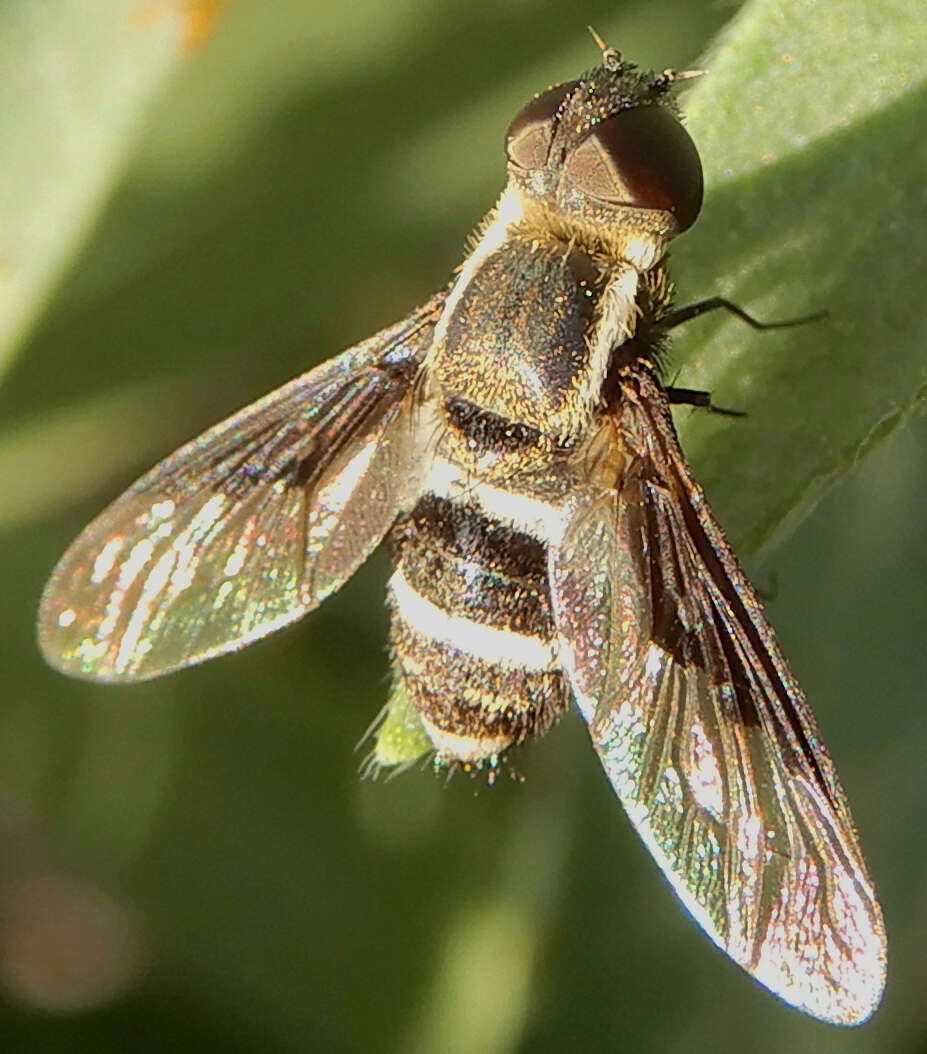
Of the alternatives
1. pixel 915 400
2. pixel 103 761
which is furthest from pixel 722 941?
pixel 103 761

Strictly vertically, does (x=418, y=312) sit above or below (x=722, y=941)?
above

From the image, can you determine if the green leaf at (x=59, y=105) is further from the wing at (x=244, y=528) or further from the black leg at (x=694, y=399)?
the black leg at (x=694, y=399)

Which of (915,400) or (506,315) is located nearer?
(915,400)

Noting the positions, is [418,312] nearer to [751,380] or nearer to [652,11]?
[751,380]

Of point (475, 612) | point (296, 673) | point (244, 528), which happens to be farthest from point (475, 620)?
point (296, 673)

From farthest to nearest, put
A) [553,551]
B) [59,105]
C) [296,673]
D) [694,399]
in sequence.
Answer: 1. [296,673]
2. [59,105]
3. [694,399]
4. [553,551]

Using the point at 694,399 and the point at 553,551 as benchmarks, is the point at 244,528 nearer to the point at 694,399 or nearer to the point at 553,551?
the point at 553,551

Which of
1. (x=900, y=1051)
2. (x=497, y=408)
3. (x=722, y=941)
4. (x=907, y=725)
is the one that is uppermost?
(x=497, y=408)
